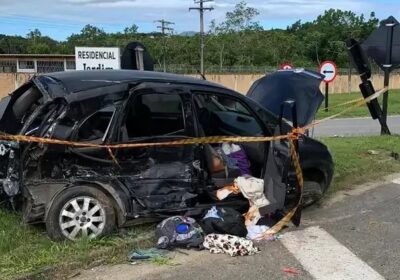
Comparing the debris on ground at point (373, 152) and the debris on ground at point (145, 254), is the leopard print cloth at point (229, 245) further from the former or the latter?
the debris on ground at point (373, 152)

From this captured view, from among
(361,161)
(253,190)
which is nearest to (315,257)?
(253,190)

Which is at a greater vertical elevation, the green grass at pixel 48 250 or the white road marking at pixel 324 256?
the green grass at pixel 48 250

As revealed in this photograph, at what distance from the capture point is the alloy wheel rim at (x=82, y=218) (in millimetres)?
5398

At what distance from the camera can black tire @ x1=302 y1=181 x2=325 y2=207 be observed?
681 centimetres

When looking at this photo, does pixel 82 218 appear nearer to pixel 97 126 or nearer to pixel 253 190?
pixel 97 126

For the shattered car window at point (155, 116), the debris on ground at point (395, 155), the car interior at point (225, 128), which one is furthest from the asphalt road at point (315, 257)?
the debris on ground at point (395, 155)

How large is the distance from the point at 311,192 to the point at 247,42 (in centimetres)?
7276

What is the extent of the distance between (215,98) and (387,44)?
23.9 ft

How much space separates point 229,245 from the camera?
17.7 feet

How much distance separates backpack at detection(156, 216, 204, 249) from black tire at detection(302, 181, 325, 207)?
1.73 m

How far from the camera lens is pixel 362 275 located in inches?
193

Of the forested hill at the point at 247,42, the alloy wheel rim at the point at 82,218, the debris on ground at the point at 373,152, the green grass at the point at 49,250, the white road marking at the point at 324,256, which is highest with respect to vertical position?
the forested hill at the point at 247,42

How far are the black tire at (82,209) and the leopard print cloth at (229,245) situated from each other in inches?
37.9

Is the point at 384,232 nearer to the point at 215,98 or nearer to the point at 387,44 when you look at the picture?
the point at 215,98
